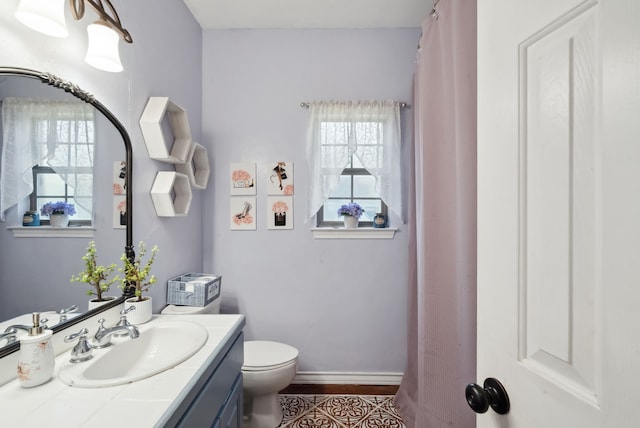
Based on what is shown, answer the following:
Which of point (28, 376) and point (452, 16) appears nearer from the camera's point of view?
point (28, 376)

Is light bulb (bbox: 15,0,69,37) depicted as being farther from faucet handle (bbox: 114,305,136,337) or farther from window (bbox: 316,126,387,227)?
window (bbox: 316,126,387,227)

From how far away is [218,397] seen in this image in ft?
3.36

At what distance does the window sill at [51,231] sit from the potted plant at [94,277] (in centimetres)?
5

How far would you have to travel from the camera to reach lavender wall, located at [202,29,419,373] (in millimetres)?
2121

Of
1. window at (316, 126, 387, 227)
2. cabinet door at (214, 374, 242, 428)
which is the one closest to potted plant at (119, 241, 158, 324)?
cabinet door at (214, 374, 242, 428)

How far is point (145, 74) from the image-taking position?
1.50 metres

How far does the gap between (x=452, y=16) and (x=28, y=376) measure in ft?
6.41

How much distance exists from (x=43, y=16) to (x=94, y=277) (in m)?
0.90

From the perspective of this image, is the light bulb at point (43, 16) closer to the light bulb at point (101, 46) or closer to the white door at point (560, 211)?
the light bulb at point (101, 46)

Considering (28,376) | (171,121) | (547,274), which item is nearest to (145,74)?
(171,121)

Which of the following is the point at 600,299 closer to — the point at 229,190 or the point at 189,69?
the point at 229,190

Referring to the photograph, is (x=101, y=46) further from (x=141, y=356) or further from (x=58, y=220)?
(x=141, y=356)

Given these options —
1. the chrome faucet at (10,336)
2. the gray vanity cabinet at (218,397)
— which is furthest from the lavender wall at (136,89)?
the gray vanity cabinet at (218,397)

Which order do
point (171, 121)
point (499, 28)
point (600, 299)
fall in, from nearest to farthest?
point (600, 299), point (499, 28), point (171, 121)
